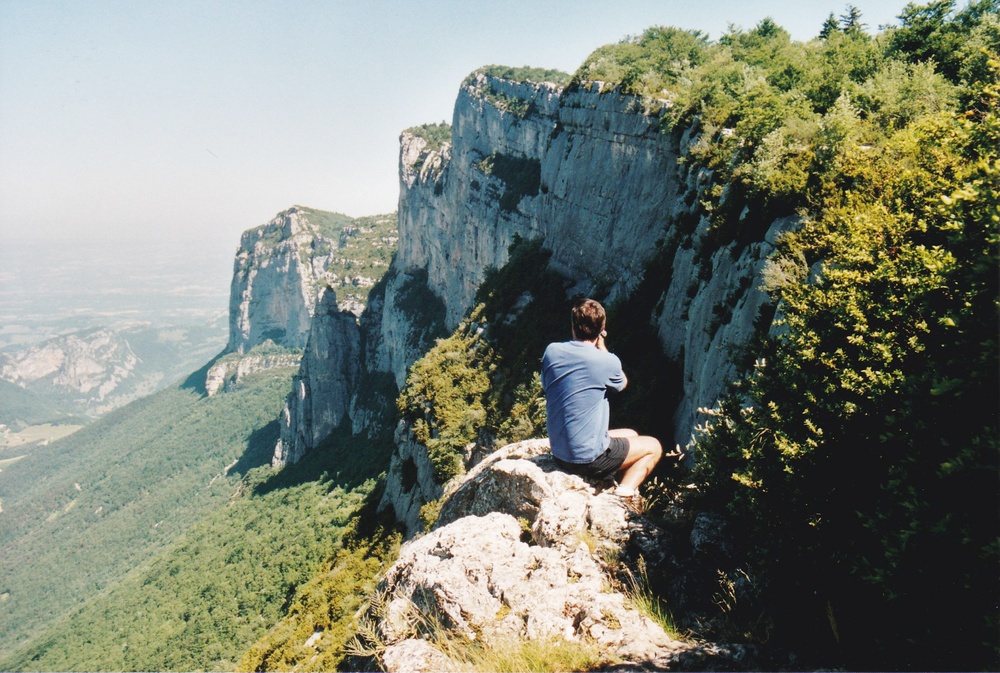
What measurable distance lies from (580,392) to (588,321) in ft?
3.48

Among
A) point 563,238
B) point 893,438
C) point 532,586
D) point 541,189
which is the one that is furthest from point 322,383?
point 893,438

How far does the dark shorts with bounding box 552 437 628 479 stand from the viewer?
6.78 meters

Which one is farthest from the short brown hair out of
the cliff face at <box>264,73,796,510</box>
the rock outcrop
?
the rock outcrop

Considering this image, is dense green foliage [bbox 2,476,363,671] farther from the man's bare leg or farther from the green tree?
the green tree

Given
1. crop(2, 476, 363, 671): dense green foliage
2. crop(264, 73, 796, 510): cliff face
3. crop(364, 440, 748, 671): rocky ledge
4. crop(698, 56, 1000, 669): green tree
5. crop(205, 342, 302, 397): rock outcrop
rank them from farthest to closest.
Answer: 1. crop(205, 342, 302, 397): rock outcrop
2. crop(2, 476, 363, 671): dense green foliage
3. crop(264, 73, 796, 510): cliff face
4. crop(364, 440, 748, 671): rocky ledge
5. crop(698, 56, 1000, 669): green tree

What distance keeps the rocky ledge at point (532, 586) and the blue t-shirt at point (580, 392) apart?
0.69 meters

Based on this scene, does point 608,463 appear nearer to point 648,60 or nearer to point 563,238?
point 563,238

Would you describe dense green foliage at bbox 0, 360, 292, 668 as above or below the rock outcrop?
below

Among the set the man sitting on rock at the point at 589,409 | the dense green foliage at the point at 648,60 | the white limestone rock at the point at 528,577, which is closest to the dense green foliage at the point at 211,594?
the white limestone rock at the point at 528,577

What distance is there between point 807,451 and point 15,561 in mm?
186074

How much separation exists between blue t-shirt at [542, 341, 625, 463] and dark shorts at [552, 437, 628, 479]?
0.39 feet

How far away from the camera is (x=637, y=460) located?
700 cm

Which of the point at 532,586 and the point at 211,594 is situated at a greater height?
the point at 532,586

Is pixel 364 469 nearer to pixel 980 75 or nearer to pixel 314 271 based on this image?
pixel 980 75
